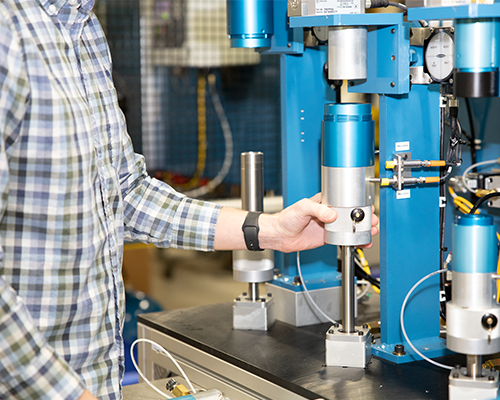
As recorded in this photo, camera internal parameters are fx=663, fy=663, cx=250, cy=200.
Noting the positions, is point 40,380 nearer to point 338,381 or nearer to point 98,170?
point 98,170

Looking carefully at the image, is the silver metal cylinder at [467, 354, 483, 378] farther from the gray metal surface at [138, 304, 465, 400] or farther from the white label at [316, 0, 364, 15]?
the white label at [316, 0, 364, 15]

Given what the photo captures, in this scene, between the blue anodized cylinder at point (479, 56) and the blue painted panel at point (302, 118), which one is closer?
the blue anodized cylinder at point (479, 56)

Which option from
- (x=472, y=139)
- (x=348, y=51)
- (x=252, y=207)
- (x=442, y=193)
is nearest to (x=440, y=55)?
(x=348, y=51)

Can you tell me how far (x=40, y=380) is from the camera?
780 mm

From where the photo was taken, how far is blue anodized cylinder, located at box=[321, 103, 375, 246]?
3.53 feet

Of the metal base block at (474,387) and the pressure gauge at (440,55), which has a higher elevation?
the pressure gauge at (440,55)

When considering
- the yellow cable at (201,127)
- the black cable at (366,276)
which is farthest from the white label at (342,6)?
the yellow cable at (201,127)

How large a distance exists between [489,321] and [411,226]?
0.32 m

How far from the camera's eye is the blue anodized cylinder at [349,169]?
3.53ft

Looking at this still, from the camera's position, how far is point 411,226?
1193mm

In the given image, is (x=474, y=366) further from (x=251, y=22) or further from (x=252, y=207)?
(x=251, y=22)

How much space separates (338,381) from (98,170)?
0.51 metres

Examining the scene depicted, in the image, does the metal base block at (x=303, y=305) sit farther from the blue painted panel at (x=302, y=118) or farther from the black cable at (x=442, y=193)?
the black cable at (x=442, y=193)

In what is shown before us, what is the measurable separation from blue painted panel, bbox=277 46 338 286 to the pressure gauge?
0.35 m
